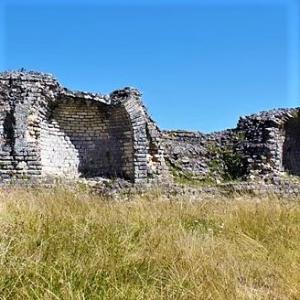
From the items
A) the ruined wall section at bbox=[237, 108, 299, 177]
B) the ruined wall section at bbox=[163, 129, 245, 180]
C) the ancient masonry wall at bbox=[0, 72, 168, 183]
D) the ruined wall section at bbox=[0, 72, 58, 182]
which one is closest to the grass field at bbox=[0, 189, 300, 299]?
the ruined wall section at bbox=[0, 72, 58, 182]

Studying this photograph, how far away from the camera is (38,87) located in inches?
482

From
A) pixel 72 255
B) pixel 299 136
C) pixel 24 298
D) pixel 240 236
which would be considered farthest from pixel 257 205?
pixel 299 136

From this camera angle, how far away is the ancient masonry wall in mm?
12008

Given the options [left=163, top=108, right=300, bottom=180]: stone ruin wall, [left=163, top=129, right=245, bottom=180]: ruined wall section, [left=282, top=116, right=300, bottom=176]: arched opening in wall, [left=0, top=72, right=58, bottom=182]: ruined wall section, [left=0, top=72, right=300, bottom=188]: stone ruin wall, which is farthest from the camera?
[left=282, top=116, right=300, bottom=176]: arched opening in wall

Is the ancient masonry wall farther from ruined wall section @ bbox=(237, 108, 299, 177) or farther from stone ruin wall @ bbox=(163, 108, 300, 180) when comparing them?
ruined wall section @ bbox=(237, 108, 299, 177)

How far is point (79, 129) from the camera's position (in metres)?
13.4

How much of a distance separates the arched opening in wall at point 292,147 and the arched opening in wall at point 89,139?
17.6 ft

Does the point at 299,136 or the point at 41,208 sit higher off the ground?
the point at 299,136

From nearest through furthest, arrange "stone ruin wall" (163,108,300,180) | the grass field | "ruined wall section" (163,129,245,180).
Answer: the grass field → "ruined wall section" (163,129,245,180) → "stone ruin wall" (163,108,300,180)

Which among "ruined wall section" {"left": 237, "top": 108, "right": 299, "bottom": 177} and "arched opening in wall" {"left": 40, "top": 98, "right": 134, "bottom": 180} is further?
"ruined wall section" {"left": 237, "top": 108, "right": 299, "bottom": 177}

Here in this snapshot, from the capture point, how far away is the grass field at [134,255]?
3.58m

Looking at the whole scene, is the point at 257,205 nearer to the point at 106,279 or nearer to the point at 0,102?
the point at 106,279

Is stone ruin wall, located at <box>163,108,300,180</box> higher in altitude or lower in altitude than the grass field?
higher

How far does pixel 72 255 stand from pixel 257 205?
3763 mm
